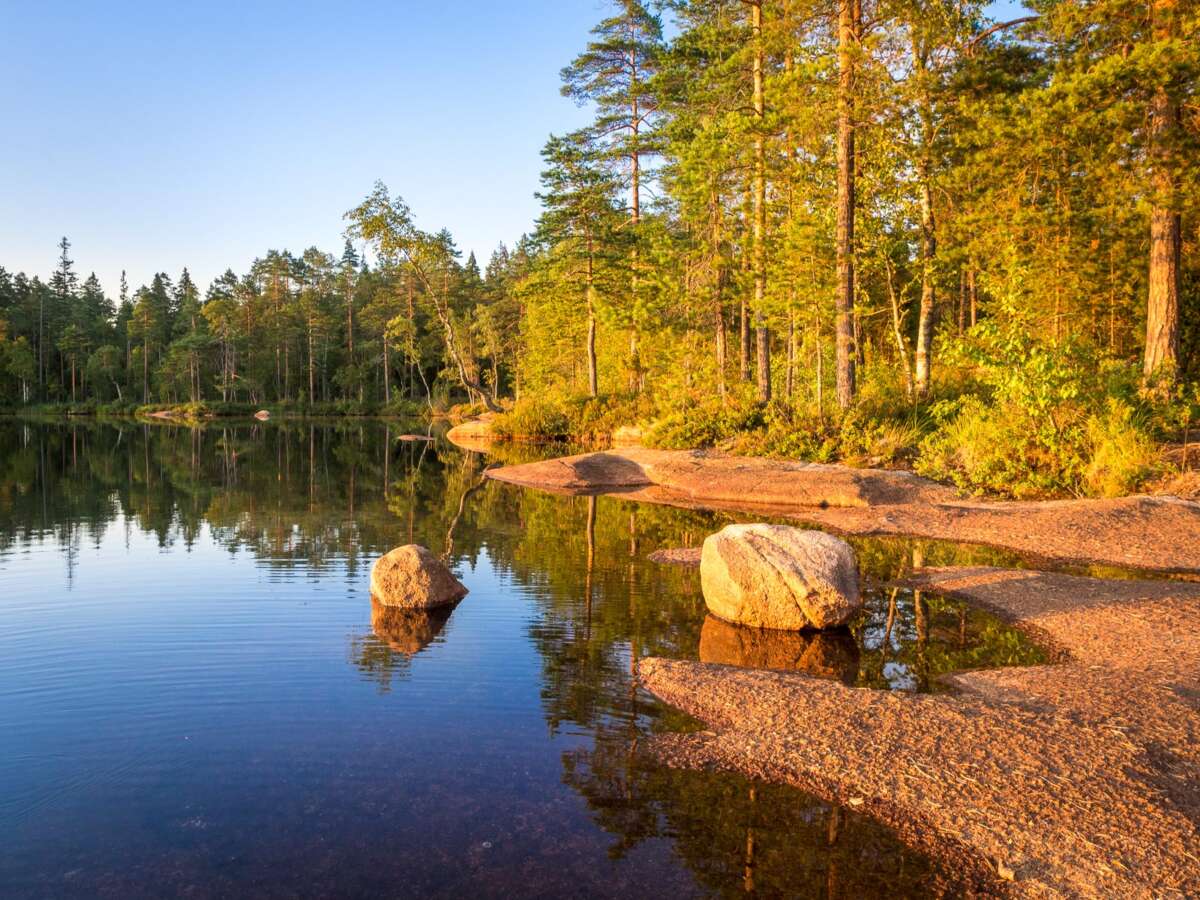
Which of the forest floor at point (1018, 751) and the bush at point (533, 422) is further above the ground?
the bush at point (533, 422)

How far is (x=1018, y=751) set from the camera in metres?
4.95

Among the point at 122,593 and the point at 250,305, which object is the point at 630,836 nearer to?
the point at 122,593

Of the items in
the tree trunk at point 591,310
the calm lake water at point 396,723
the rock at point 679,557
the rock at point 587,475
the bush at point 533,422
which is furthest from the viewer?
the bush at point 533,422

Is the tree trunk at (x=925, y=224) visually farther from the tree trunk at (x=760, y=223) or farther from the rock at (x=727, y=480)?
the rock at (x=727, y=480)

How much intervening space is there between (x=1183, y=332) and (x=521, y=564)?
68.3ft

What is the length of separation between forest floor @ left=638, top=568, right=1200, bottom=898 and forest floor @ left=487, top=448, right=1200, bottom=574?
3.82 m

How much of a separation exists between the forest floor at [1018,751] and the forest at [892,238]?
9.02m

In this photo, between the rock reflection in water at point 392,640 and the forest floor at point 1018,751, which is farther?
the rock reflection in water at point 392,640

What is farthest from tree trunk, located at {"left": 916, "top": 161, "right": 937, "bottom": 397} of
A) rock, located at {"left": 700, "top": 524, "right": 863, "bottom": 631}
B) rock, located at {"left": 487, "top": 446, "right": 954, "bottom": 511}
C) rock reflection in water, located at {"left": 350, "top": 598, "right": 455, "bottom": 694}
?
rock reflection in water, located at {"left": 350, "top": 598, "right": 455, "bottom": 694}

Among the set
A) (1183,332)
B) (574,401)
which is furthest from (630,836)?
(574,401)

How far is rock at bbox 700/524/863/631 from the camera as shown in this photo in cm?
806

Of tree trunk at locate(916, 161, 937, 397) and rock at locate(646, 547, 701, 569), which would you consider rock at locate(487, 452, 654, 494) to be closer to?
tree trunk at locate(916, 161, 937, 397)

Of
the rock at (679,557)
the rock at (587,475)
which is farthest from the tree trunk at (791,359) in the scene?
the rock at (679,557)

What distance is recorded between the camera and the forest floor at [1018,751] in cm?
394
